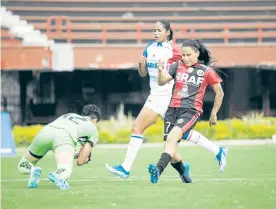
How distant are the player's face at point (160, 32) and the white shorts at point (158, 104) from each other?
74 centimetres

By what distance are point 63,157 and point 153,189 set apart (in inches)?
43.5

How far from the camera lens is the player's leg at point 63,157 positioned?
429 inches

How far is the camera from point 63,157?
1113 cm

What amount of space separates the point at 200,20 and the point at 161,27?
63.4 feet

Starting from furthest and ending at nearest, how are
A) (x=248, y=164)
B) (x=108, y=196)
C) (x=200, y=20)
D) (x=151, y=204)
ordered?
(x=200, y=20) → (x=248, y=164) → (x=108, y=196) → (x=151, y=204)

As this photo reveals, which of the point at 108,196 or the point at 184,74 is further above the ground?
the point at 184,74

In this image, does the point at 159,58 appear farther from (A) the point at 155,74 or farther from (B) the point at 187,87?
(B) the point at 187,87

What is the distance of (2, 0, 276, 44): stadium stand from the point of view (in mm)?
30234

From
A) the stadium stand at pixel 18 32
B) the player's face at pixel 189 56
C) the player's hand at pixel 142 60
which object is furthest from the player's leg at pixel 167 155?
the stadium stand at pixel 18 32

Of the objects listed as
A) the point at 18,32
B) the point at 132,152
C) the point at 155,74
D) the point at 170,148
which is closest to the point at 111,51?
the point at 18,32

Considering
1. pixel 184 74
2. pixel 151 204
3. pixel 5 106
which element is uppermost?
pixel 184 74

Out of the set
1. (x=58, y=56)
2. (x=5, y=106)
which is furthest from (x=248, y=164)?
(x=5, y=106)

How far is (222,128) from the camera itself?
78.9ft

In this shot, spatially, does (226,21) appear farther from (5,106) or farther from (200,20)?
(5,106)
